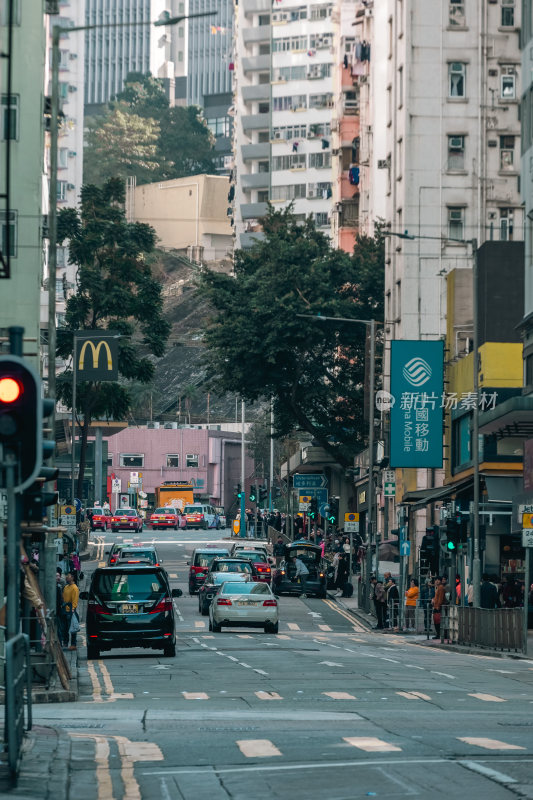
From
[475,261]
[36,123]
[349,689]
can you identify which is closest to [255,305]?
[36,123]

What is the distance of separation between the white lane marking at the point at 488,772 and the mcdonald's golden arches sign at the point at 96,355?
152ft

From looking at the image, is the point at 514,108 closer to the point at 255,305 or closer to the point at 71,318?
the point at 255,305

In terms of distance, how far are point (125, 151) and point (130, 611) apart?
15555 centimetres

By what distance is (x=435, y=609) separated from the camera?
4134cm

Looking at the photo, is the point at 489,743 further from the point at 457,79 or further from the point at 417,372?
the point at 457,79

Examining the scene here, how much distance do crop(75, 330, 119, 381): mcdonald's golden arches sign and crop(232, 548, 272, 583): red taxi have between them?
25.9ft

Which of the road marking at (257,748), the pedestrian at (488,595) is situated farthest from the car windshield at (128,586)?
the road marking at (257,748)

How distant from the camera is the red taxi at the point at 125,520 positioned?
10138cm

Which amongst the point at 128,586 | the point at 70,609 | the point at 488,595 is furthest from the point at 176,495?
the point at 128,586

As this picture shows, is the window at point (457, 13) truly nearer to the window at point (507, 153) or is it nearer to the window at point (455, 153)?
the window at point (455, 153)

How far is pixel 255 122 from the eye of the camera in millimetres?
155500

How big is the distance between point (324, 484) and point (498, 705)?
6230 cm

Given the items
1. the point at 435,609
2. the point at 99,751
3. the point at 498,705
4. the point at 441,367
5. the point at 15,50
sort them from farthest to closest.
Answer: the point at 441,367
the point at 15,50
the point at 435,609
the point at 498,705
the point at 99,751

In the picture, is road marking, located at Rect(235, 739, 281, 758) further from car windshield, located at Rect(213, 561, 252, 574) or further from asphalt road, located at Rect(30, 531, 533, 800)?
car windshield, located at Rect(213, 561, 252, 574)
